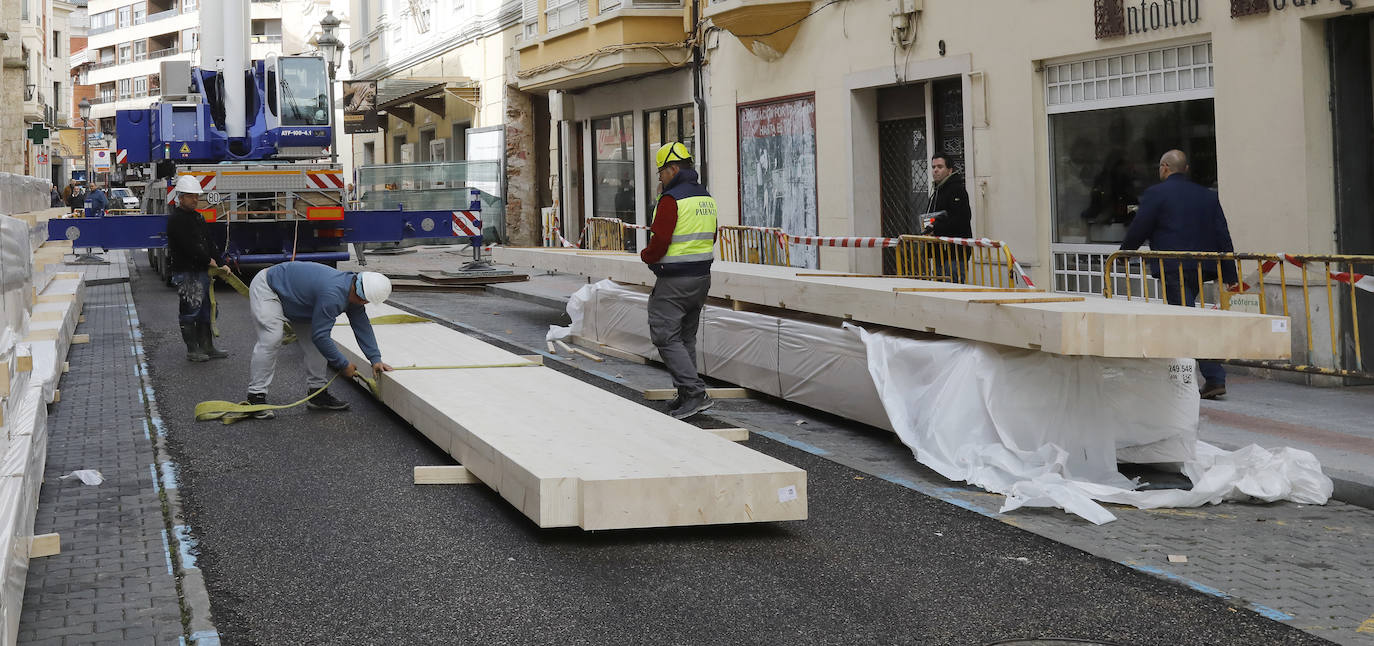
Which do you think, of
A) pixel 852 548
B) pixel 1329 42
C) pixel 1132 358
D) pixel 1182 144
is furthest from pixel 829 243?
pixel 852 548

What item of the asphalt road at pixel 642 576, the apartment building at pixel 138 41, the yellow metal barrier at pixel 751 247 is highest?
the apartment building at pixel 138 41

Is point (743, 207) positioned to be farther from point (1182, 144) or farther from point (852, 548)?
point (852, 548)

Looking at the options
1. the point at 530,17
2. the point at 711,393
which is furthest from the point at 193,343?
the point at 530,17

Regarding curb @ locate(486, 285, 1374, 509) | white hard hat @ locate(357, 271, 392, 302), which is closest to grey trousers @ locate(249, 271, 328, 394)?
white hard hat @ locate(357, 271, 392, 302)

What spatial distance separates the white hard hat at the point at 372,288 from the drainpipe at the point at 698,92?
12221 mm

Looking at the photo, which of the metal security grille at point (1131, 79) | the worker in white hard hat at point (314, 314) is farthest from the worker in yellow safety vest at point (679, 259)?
the metal security grille at point (1131, 79)

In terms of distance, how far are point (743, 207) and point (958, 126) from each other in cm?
523

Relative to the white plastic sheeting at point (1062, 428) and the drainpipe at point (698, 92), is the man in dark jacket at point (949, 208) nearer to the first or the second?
the white plastic sheeting at point (1062, 428)

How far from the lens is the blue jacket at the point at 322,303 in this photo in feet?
29.9

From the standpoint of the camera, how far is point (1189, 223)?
10.1m

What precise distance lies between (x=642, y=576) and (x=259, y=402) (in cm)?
505

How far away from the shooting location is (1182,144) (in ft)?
38.7

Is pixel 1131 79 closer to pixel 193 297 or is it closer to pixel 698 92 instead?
pixel 193 297

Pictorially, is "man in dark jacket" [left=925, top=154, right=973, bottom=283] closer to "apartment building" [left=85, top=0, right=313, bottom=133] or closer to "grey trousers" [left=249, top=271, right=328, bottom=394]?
"grey trousers" [left=249, top=271, right=328, bottom=394]
